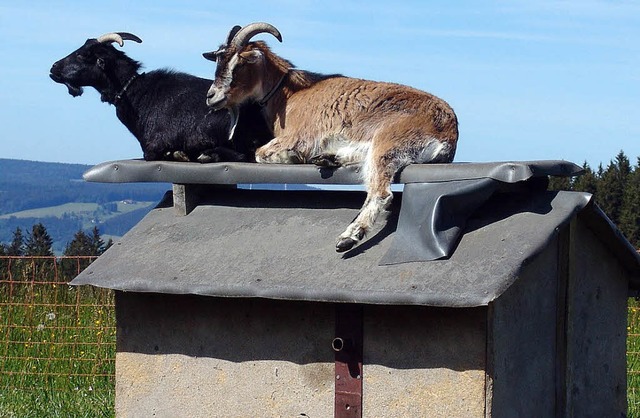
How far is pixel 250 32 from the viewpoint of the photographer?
604cm

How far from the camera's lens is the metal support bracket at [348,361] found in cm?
476

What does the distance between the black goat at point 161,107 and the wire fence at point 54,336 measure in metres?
2.28

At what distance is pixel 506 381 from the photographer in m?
4.62

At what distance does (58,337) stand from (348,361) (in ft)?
15.0

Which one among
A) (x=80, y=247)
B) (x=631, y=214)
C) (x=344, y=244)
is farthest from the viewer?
(x=80, y=247)

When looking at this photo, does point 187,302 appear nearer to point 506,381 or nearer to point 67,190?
point 506,381

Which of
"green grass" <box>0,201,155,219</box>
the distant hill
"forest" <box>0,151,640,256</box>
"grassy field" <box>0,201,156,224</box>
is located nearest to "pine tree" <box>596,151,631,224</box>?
"forest" <box>0,151,640,256</box>

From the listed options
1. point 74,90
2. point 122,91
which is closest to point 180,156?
point 122,91

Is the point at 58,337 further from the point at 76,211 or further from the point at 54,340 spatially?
the point at 76,211

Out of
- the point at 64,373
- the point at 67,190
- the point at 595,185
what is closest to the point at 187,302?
the point at 64,373

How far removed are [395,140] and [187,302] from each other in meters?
1.36

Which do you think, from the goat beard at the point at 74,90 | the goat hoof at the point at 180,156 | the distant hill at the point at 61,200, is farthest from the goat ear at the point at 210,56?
the distant hill at the point at 61,200

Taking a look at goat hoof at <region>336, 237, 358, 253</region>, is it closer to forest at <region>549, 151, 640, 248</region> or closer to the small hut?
the small hut

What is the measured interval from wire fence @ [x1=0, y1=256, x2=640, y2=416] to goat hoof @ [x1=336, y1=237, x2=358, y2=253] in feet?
12.3
